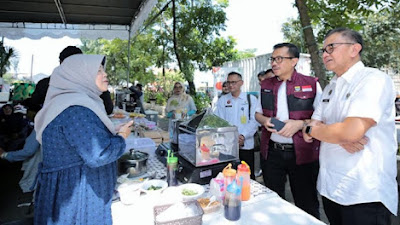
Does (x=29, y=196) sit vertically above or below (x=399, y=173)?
below

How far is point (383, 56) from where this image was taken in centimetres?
2083

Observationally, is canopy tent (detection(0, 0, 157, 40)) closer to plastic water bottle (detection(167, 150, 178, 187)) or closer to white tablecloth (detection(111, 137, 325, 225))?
plastic water bottle (detection(167, 150, 178, 187))

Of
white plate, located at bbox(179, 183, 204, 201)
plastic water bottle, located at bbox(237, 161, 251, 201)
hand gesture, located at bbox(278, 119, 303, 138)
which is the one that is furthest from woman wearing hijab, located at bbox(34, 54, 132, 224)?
hand gesture, located at bbox(278, 119, 303, 138)

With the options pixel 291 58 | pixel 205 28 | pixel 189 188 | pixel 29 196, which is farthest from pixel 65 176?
pixel 205 28

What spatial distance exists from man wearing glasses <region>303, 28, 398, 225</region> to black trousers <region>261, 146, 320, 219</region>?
54cm

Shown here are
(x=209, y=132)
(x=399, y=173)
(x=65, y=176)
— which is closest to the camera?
(x=65, y=176)

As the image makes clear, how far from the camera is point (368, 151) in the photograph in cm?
148

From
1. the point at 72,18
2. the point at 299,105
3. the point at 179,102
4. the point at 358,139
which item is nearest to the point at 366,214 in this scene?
the point at 358,139

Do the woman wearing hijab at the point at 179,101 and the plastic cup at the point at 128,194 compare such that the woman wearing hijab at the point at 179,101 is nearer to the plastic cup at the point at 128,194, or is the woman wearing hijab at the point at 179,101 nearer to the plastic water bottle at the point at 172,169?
the plastic water bottle at the point at 172,169

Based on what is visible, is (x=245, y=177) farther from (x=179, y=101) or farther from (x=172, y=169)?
(x=179, y=101)

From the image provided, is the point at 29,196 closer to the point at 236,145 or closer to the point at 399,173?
the point at 236,145

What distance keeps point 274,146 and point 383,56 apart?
2453 centimetres

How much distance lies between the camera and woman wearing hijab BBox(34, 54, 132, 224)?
1.22 m

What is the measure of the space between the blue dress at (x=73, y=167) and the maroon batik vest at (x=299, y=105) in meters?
1.57
